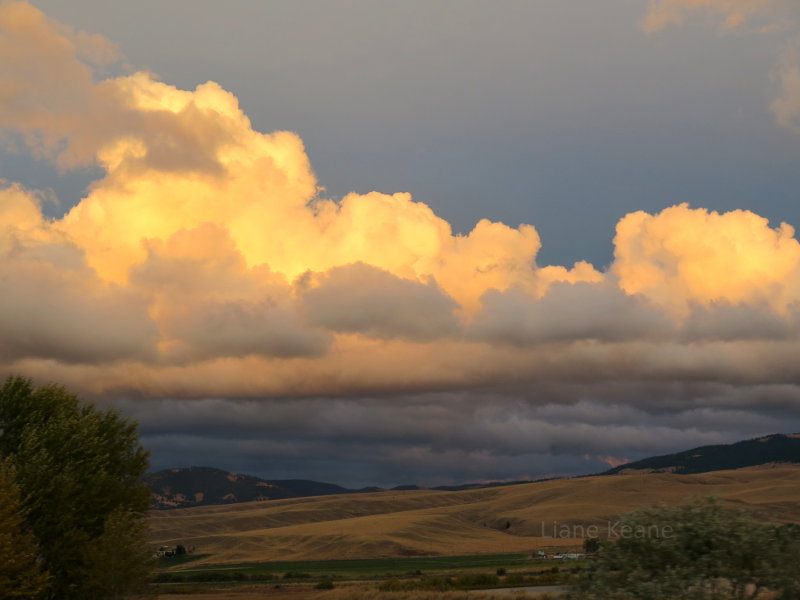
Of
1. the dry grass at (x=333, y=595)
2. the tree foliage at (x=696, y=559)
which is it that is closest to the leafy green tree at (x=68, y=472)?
the dry grass at (x=333, y=595)

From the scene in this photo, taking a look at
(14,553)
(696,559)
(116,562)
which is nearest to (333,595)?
(116,562)

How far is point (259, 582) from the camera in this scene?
13312 centimetres

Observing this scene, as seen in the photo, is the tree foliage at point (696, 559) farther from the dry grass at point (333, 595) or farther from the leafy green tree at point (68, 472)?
the dry grass at point (333, 595)

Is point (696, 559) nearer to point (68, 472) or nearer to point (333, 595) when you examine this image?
point (68, 472)

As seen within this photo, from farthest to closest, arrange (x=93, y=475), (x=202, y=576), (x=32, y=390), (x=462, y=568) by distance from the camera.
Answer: (x=462, y=568), (x=202, y=576), (x=32, y=390), (x=93, y=475)

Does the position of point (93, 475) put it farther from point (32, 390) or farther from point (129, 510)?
point (32, 390)

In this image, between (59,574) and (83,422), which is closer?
(59,574)

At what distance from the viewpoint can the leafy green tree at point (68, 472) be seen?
194 feet

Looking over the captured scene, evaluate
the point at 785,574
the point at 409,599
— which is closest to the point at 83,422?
the point at 409,599

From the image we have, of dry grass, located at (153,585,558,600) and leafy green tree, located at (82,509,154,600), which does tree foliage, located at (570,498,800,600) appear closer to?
leafy green tree, located at (82,509,154,600)

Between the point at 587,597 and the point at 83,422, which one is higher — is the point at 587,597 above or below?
below

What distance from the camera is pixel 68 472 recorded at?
6128 cm

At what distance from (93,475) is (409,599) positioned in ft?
107

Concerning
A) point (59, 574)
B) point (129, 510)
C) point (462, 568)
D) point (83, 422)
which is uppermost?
point (83, 422)
